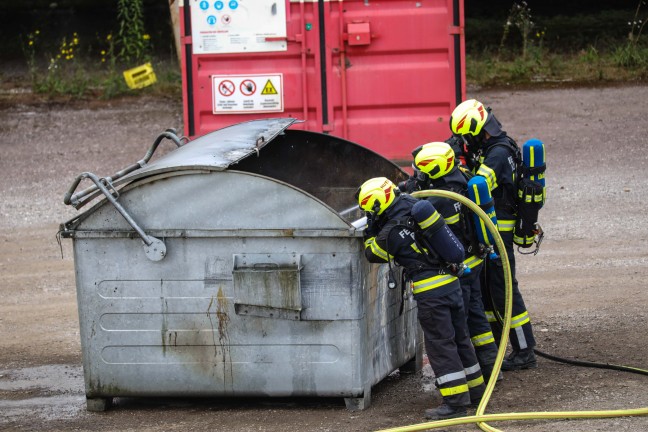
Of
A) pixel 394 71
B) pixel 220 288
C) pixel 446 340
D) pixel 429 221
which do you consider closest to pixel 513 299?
pixel 446 340

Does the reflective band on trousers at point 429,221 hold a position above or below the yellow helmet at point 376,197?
below

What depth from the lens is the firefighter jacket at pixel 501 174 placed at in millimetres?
6121

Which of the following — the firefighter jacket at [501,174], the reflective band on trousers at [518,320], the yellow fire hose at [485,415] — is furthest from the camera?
the reflective band on trousers at [518,320]

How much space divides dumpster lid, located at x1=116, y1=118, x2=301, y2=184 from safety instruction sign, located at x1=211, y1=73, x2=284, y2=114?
257 cm

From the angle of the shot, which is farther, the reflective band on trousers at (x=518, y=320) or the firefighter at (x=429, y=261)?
the reflective band on trousers at (x=518, y=320)

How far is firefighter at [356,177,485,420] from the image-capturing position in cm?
529

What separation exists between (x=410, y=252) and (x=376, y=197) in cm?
33

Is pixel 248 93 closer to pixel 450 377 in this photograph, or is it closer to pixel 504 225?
pixel 504 225

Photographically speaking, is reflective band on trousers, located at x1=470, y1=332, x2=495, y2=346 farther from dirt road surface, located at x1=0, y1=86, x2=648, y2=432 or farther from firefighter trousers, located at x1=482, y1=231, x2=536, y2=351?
firefighter trousers, located at x1=482, y1=231, x2=536, y2=351

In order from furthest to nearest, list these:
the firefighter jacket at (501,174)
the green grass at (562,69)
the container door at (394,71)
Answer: the green grass at (562,69) → the container door at (394,71) → the firefighter jacket at (501,174)

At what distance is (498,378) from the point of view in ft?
20.4

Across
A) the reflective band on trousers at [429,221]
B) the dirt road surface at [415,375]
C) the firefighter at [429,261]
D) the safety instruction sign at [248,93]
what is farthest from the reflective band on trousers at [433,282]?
the safety instruction sign at [248,93]

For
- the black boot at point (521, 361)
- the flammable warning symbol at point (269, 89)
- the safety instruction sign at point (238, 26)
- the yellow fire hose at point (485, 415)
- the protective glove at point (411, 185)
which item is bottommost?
the black boot at point (521, 361)

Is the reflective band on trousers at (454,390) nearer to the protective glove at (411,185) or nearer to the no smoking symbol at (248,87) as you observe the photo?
the protective glove at (411,185)
